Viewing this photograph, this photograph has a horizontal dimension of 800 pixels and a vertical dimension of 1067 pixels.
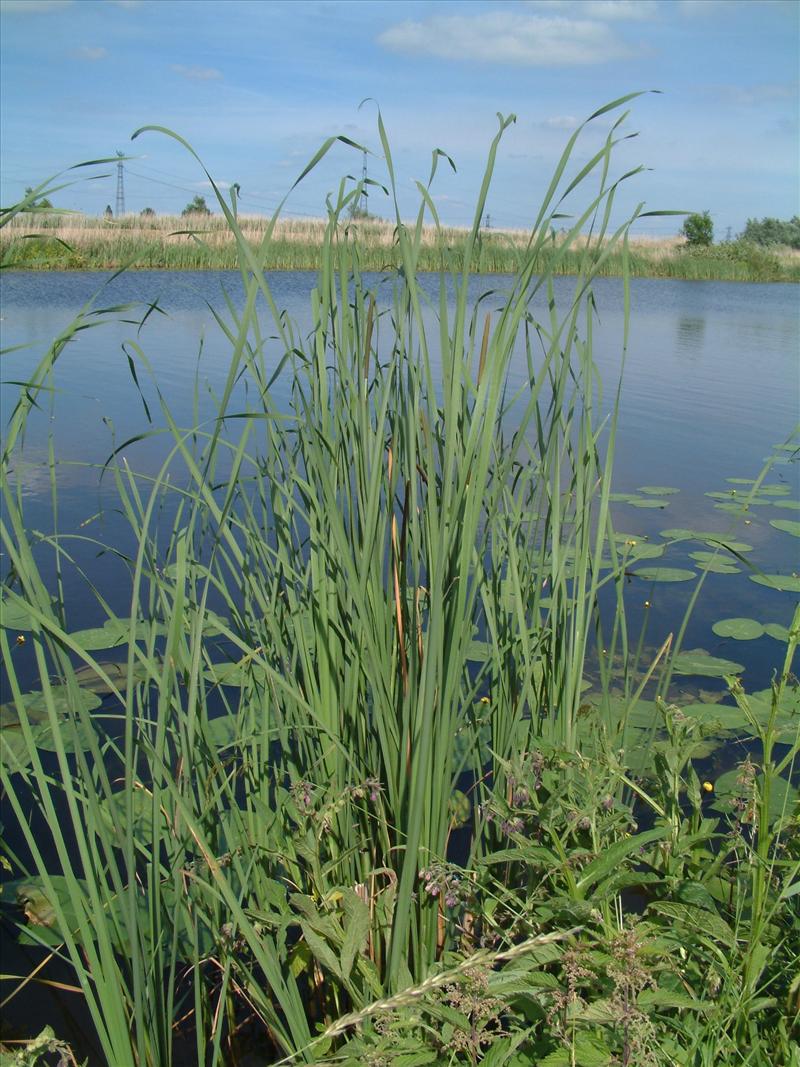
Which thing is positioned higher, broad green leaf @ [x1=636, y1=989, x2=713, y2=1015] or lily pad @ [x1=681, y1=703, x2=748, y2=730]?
broad green leaf @ [x1=636, y1=989, x2=713, y2=1015]

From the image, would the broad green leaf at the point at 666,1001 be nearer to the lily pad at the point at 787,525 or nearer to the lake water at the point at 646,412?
the lake water at the point at 646,412

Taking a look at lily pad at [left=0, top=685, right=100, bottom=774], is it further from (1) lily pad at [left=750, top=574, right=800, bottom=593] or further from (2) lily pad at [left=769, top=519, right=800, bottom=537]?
(2) lily pad at [left=769, top=519, right=800, bottom=537]

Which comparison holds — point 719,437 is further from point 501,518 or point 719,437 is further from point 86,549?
point 501,518

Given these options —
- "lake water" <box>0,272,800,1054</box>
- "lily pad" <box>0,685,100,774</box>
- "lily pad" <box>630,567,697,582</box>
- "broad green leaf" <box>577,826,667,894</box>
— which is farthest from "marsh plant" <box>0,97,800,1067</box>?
"lily pad" <box>630,567,697,582</box>

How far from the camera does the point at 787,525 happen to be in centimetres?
370

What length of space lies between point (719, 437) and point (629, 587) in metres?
2.56

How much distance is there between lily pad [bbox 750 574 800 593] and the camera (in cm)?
295

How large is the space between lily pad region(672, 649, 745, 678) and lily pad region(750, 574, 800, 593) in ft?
1.70

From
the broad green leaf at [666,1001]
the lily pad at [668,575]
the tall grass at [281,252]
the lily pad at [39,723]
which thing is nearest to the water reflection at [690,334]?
the tall grass at [281,252]

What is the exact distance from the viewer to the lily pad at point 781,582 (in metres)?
2.95

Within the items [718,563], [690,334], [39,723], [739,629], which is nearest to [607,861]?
[39,723]

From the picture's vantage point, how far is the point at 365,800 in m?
1.11

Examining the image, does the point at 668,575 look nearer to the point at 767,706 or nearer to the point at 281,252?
the point at 767,706

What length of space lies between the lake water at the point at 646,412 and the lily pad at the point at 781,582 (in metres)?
0.04
